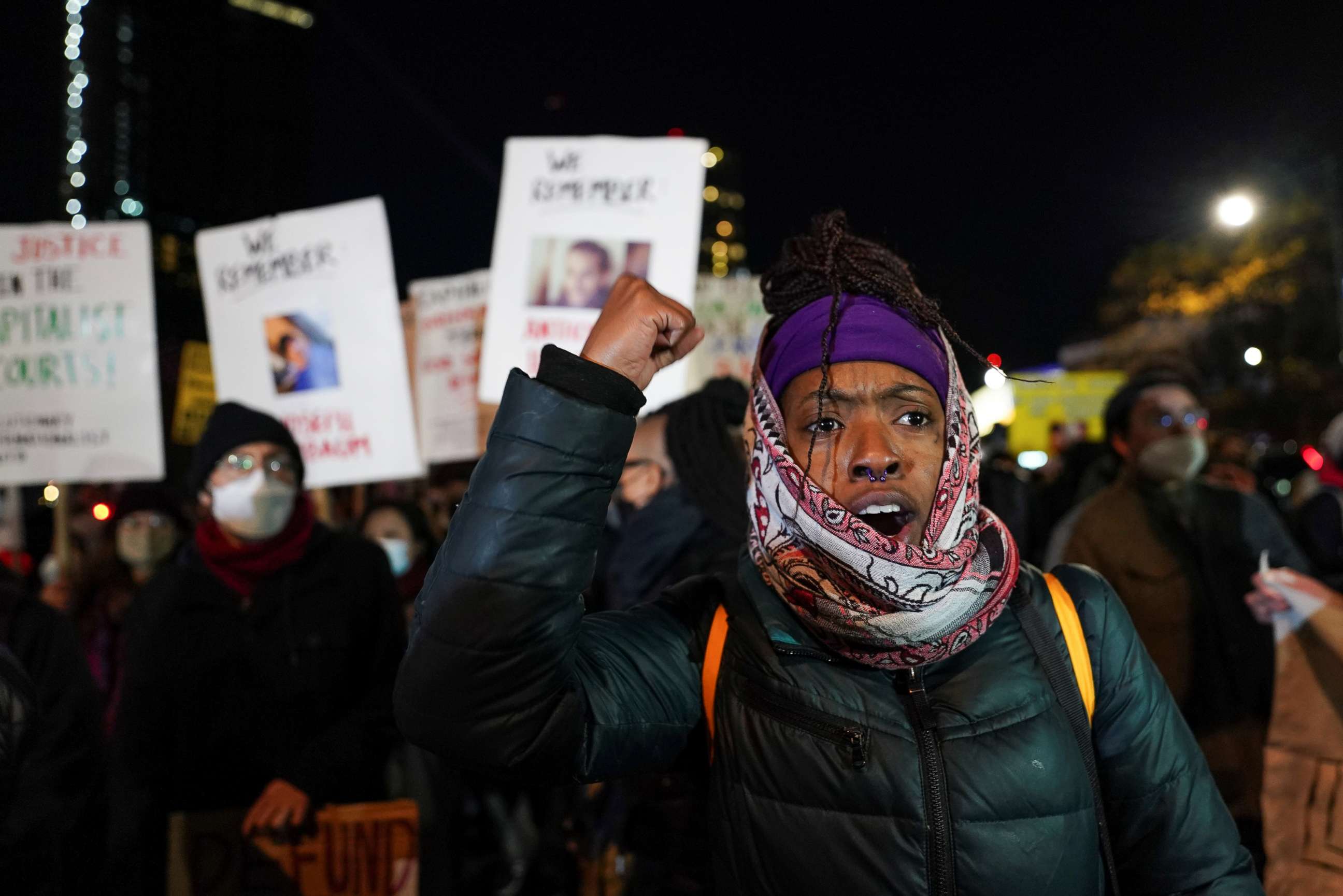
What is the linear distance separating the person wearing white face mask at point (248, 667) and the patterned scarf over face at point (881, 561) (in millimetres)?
2048

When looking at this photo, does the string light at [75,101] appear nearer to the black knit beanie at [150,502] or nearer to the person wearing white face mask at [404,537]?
the black knit beanie at [150,502]

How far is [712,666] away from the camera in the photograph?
169 centimetres

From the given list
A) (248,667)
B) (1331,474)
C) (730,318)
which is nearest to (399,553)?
(730,318)

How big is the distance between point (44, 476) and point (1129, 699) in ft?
16.5

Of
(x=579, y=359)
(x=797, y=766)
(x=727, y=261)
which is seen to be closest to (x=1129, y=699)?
(x=797, y=766)

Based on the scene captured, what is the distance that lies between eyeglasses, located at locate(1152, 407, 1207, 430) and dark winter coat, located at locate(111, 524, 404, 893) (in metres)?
3.11

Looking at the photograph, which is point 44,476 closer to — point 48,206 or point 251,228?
point 251,228

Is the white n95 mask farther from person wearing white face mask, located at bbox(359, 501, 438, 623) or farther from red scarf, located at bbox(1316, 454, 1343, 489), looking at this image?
red scarf, located at bbox(1316, 454, 1343, 489)

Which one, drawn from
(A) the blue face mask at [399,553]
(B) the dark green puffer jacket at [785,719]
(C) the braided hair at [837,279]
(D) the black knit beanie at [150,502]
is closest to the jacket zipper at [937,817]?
(B) the dark green puffer jacket at [785,719]

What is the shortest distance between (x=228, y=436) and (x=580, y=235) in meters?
1.77

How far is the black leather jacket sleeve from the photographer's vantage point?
51.4 inches

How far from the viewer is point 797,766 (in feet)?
5.00

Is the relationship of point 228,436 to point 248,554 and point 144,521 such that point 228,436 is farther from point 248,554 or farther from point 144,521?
point 144,521

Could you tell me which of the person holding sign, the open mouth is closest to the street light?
the person holding sign
